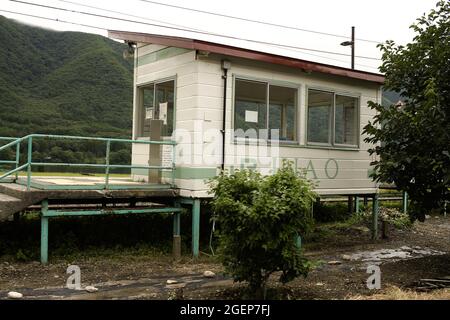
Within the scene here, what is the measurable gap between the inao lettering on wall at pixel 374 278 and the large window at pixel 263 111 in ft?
11.1

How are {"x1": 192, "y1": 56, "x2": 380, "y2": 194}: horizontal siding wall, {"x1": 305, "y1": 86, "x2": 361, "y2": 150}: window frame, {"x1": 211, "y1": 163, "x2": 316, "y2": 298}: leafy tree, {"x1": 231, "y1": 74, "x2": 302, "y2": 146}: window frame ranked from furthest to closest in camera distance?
{"x1": 305, "y1": 86, "x2": 361, "y2": 150}: window frame < {"x1": 231, "y1": 74, "x2": 302, "y2": 146}: window frame < {"x1": 192, "y1": 56, "x2": 380, "y2": 194}: horizontal siding wall < {"x1": 211, "y1": 163, "x2": 316, "y2": 298}: leafy tree

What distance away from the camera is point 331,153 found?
1197 cm

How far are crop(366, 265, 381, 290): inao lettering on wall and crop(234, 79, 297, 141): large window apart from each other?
3.37 meters

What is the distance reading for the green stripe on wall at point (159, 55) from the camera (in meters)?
10.4

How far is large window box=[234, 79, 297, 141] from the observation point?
34.6ft

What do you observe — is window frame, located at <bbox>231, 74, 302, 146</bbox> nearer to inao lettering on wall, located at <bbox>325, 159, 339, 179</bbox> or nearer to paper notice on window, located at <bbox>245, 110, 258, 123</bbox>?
paper notice on window, located at <bbox>245, 110, 258, 123</bbox>

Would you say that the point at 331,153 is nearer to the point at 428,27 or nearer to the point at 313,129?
the point at 313,129

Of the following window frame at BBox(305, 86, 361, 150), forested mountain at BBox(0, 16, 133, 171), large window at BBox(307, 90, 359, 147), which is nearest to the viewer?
window frame at BBox(305, 86, 361, 150)

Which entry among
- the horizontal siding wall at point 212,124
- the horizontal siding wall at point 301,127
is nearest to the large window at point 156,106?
the horizontal siding wall at point 212,124

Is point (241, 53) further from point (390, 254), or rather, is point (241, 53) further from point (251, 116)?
point (390, 254)

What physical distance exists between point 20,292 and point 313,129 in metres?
7.25

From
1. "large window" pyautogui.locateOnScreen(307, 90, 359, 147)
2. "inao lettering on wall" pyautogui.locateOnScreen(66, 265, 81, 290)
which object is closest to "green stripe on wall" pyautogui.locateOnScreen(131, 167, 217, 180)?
"inao lettering on wall" pyautogui.locateOnScreen(66, 265, 81, 290)

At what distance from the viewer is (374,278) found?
8.40 meters
